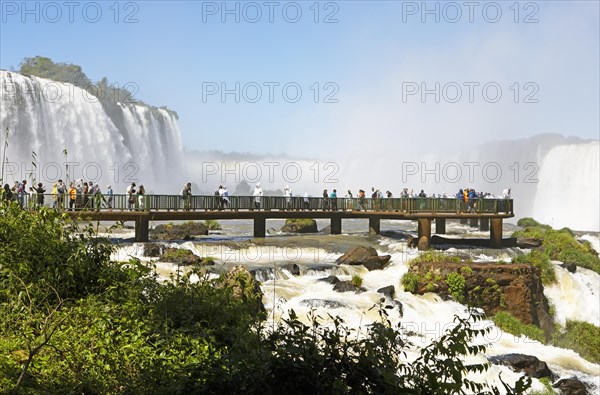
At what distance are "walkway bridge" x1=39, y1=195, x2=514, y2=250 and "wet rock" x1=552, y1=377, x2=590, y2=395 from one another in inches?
578

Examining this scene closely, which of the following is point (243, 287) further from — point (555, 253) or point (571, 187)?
point (571, 187)

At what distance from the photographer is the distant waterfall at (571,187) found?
225 feet

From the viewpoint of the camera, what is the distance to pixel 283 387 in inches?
233

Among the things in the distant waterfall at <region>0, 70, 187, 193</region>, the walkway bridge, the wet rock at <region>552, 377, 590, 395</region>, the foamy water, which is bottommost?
the wet rock at <region>552, 377, 590, 395</region>

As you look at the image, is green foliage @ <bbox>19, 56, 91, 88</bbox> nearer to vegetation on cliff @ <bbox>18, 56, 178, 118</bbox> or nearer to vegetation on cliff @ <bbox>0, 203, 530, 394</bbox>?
vegetation on cliff @ <bbox>18, 56, 178, 118</bbox>

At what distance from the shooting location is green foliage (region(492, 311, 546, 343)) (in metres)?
21.9

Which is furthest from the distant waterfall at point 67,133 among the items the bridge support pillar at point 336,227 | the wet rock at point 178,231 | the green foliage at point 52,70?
the green foliage at point 52,70

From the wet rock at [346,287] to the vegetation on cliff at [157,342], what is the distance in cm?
1084

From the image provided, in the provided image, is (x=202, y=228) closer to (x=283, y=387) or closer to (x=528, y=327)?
(x=528, y=327)

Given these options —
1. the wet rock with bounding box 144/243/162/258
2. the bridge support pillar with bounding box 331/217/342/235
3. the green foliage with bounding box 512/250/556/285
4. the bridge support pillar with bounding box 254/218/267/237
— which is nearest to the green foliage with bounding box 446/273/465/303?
the green foliage with bounding box 512/250/556/285

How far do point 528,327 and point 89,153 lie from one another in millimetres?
45959

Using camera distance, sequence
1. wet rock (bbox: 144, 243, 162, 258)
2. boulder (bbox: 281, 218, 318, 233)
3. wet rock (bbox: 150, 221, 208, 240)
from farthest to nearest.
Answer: boulder (bbox: 281, 218, 318, 233)
wet rock (bbox: 150, 221, 208, 240)
wet rock (bbox: 144, 243, 162, 258)

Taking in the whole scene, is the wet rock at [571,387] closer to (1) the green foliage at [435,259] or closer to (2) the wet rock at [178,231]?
(1) the green foliage at [435,259]

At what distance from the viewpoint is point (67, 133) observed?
55188 mm
